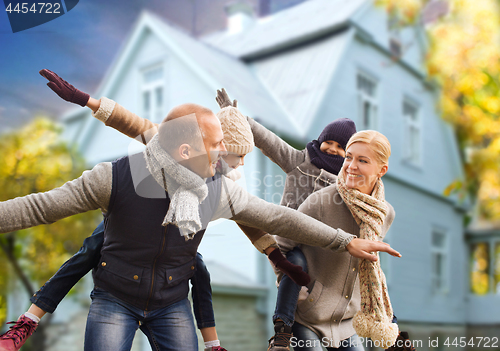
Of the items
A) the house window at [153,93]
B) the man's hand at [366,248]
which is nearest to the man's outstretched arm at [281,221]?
the man's hand at [366,248]

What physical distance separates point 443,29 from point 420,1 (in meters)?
1.41

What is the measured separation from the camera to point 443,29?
9898 millimetres

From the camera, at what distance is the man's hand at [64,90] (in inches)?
76.2

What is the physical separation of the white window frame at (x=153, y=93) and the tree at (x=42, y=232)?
1.94m

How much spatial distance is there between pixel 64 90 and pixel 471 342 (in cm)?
1122

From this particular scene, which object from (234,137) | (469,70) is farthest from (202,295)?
(469,70)

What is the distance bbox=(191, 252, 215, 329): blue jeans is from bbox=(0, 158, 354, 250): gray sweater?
1.08 feet

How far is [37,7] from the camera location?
8.89 feet

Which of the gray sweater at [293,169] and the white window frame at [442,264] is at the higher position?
the white window frame at [442,264]

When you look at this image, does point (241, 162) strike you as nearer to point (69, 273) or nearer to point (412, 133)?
point (69, 273)

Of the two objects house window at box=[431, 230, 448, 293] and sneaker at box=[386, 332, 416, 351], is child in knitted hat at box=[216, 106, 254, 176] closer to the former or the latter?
sneaker at box=[386, 332, 416, 351]

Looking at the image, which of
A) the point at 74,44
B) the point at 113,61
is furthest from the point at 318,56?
the point at 74,44

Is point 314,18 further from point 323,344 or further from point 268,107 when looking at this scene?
point 323,344

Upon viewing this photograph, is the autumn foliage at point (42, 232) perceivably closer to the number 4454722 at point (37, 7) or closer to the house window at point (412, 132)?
Answer: the number 4454722 at point (37, 7)
